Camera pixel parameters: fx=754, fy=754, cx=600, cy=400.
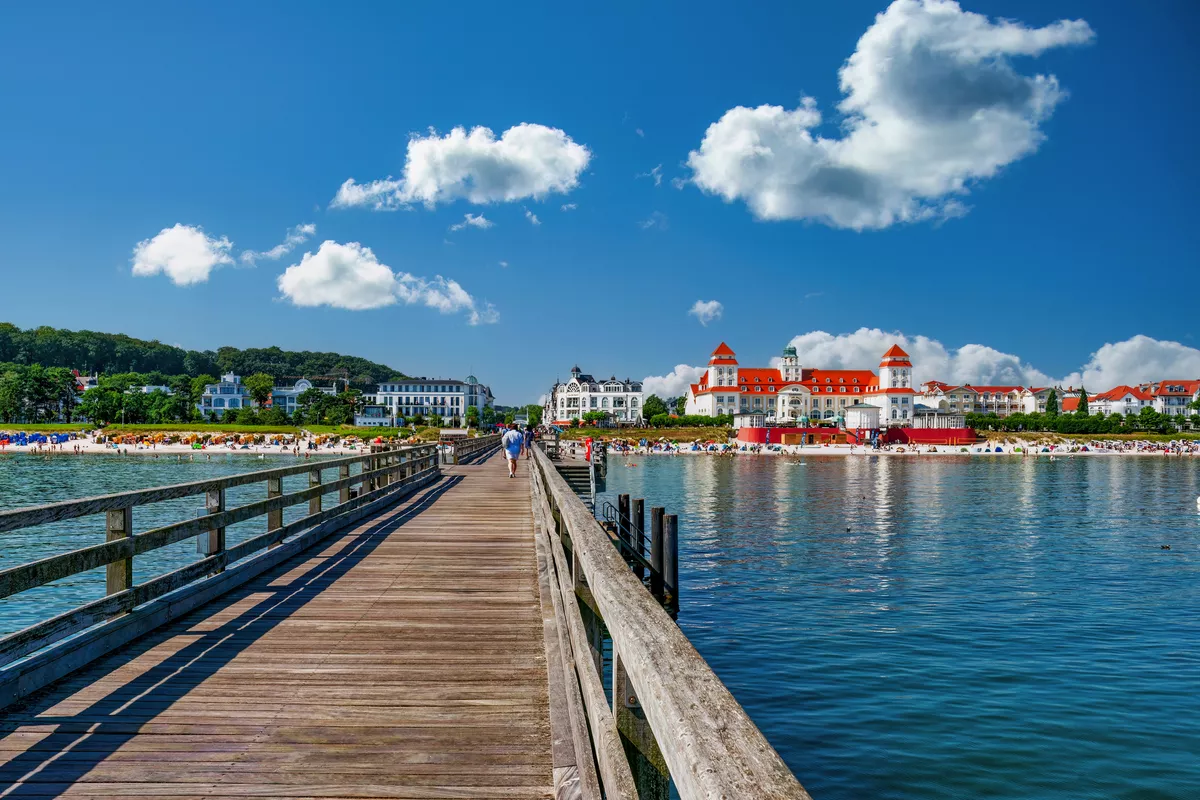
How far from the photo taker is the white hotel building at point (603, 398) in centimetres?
16488

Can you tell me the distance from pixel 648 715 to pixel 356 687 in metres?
3.59

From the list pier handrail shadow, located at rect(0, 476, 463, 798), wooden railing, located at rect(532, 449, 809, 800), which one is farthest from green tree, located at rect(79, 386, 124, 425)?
wooden railing, located at rect(532, 449, 809, 800)

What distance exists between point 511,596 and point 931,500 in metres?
39.9

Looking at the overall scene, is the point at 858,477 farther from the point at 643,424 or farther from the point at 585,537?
the point at 643,424

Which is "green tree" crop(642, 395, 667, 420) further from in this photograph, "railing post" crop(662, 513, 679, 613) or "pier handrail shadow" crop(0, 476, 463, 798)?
"pier handrail shadow" crop(0, 476, 463, 798)

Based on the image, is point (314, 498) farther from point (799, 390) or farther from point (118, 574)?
point (799, 390)

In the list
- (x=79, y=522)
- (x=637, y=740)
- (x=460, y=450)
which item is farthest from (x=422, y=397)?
(x=637, y=740)

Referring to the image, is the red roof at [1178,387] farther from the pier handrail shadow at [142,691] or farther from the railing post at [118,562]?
the railing post at [118,562]

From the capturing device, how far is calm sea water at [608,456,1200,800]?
30.9ft

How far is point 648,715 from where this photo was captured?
6.63ft

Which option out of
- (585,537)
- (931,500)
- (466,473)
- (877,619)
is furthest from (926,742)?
(931,500)

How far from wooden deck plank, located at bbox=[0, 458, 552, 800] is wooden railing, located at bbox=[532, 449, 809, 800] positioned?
57cm

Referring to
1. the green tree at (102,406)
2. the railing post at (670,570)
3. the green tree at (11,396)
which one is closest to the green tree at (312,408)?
the green tree at (102,406)

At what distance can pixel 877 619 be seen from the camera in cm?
1583
